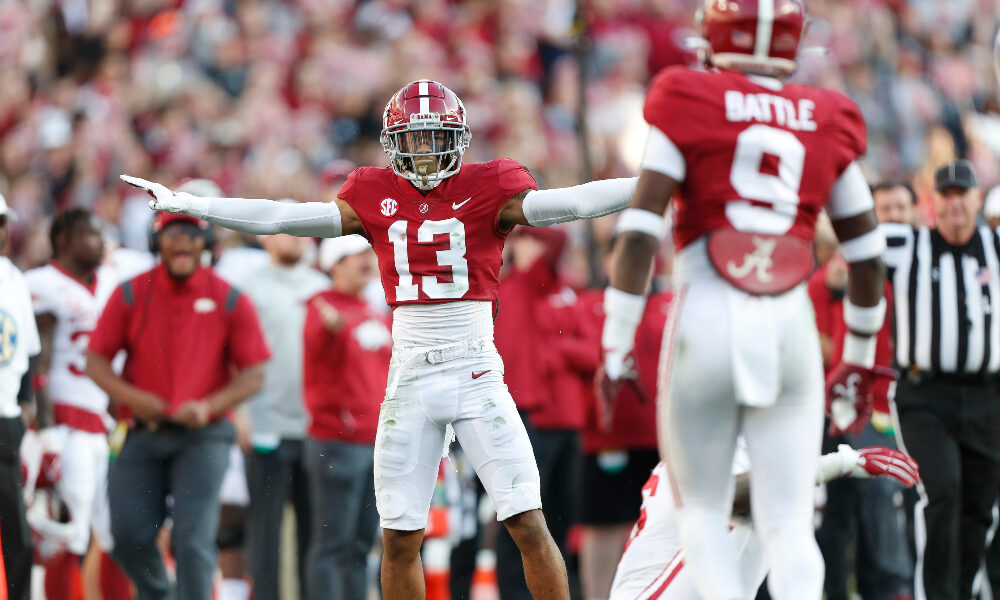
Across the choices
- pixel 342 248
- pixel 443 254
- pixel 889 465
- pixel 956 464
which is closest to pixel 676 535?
pixel 889 465

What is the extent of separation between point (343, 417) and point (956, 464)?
2.99 metres

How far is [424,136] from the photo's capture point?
557 cm

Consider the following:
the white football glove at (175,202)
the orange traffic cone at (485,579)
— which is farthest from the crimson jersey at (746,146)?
the orange traffic cone at (485,579)

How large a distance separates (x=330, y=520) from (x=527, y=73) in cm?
866

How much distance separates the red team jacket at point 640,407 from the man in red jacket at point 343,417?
1.22 m

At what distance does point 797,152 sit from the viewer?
4.30m

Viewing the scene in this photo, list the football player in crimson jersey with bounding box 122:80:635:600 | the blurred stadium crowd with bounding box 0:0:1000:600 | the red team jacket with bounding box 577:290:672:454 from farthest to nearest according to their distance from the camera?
the blurred stadium crowd with bounding box 0:0:1000:600 < the red team jacket with bounding box 577:290:672:454 < the football player in crimson jersey with bounding box 122:80:635:600

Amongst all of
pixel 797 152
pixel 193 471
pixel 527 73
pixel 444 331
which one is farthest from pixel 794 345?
pixel 527 73

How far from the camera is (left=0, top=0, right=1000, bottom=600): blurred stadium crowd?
12.9 m

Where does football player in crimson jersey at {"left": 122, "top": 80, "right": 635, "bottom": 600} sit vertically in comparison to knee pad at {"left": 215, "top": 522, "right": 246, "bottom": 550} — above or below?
above

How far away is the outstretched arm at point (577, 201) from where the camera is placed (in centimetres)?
546

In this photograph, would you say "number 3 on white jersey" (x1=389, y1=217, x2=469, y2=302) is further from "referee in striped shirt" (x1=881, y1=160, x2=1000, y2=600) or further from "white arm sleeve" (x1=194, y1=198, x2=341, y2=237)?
"referee in striped shirt" (x1=881, y1=160, x2=1000, y2=600)

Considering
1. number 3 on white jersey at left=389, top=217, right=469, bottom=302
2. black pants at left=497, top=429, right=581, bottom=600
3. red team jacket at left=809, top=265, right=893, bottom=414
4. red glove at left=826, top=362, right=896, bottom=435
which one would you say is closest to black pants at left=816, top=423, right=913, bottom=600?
red team jacket at left=809, top=265, right=893, bottom=414

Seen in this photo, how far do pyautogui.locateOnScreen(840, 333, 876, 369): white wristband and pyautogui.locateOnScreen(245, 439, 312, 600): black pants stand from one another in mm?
3963
